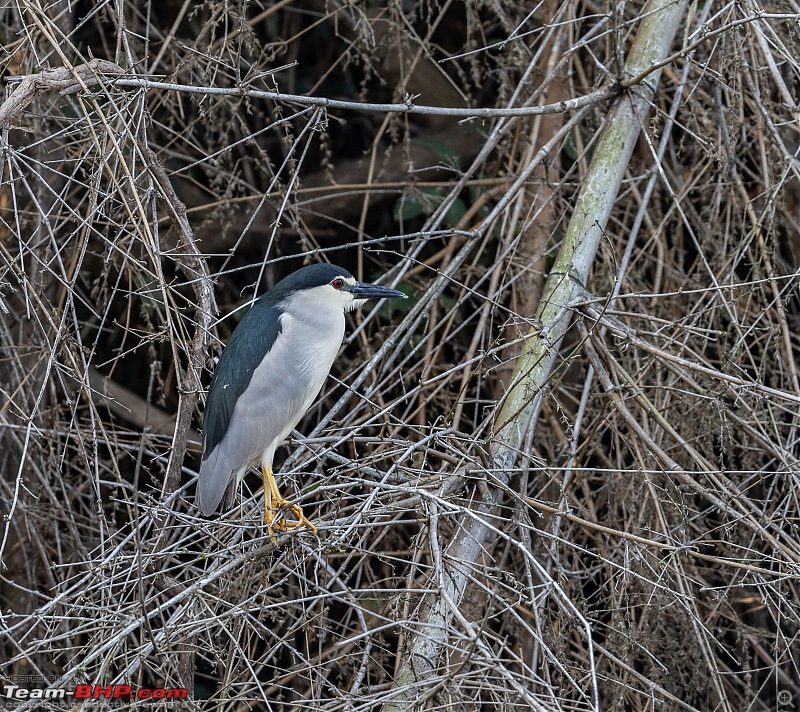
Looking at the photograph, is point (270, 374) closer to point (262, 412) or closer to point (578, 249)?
point (262, 412)

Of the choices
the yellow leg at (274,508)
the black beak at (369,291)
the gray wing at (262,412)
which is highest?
the black beak at (369,291)

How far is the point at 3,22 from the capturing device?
3.26 metres

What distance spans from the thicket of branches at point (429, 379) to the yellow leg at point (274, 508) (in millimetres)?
54

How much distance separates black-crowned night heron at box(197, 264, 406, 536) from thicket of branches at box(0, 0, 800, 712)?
11 centimetres

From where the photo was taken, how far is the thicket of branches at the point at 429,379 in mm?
2010

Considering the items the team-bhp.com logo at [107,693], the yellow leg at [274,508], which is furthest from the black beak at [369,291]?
the team-bhp.com logo at [107,693]

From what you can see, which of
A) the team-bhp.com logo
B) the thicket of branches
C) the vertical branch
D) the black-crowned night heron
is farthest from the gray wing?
the team-bhp.com logo

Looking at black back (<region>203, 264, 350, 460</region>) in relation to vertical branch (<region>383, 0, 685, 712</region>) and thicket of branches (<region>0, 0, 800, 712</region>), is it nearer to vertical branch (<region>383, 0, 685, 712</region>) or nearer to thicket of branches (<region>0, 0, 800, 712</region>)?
thicket of branches (<region>0, 0, 800, 712</region>)

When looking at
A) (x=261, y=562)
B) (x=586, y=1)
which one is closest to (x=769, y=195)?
(x=586, y=1)

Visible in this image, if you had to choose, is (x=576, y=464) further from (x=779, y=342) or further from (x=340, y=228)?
(x=340, y=228)

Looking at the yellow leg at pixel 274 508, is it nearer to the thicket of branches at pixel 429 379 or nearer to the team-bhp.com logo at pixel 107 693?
the thicket of branches at pixel 429 379

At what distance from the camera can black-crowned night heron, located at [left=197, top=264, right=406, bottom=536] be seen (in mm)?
2615

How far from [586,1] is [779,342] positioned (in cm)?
144

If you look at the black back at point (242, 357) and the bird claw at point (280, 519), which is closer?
the bird claw at point (280, 519)
